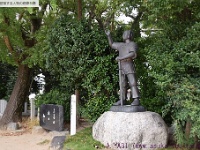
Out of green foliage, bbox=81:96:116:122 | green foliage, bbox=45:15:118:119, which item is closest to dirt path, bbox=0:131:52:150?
green foliage, bbox=81:96:116:122

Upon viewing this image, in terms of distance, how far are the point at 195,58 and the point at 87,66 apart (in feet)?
10.6

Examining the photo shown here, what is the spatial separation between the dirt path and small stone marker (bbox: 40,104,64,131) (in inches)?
14.7

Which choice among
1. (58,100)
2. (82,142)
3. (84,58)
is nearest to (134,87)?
(84,58)

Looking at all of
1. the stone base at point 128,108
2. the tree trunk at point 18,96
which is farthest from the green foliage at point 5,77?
the stone base at point 128,108

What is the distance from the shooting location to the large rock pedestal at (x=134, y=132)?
6.59 meters

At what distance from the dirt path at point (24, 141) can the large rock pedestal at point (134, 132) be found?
6.16ft

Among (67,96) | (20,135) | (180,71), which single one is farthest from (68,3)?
(180,71)

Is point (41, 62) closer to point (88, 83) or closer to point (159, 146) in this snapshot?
point (88, 83)

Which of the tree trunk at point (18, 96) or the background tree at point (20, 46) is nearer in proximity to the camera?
the background tree at point (20, 46)

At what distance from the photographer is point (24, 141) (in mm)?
8680

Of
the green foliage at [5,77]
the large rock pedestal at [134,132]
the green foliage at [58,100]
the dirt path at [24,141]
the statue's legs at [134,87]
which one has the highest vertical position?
the green foliage at [5,77]

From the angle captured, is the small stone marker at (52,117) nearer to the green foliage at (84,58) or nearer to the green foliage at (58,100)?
the green foliage at (58,100)

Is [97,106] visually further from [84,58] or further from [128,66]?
[128,66]

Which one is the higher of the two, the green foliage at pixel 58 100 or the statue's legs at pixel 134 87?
the statue's legs at pixel 134 87
